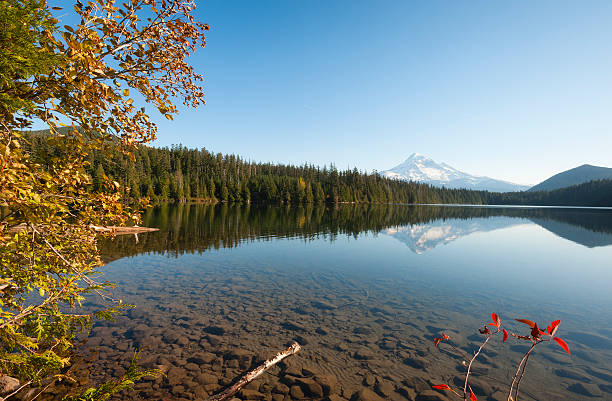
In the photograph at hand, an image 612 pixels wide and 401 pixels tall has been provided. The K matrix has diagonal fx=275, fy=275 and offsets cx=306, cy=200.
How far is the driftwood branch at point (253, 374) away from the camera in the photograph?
7.18 metres

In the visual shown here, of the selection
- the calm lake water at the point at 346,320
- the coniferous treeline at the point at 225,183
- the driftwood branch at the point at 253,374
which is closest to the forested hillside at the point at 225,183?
the coniferous treeline at the point at 225,183

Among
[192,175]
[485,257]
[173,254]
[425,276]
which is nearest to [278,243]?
[173,254]

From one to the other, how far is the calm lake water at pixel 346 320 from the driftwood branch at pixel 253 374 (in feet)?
0.98

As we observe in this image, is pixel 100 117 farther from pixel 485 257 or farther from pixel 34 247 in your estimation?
pixel 485 257

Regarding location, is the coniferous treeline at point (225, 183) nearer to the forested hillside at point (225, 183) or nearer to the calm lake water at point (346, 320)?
the forested hillside at point (225, 183)

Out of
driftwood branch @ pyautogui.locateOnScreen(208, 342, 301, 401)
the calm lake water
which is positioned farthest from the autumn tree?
the calm lake water

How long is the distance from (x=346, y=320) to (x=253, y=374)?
567cm

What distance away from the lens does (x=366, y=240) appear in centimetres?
3650

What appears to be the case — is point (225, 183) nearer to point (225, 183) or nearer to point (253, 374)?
point (225, 183)

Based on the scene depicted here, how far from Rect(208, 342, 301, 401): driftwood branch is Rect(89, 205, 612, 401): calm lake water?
0.30 m

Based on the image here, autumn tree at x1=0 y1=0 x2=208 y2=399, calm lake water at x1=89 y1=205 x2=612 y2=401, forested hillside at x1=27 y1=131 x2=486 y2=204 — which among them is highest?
forested hillside at x1=27 y1=131 x2=486 y2=204

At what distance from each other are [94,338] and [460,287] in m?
19.7

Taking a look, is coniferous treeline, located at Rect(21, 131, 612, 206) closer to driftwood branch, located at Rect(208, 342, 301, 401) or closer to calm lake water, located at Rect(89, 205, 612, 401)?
calm lake water, located at Rect(89, 205, 612, 401)

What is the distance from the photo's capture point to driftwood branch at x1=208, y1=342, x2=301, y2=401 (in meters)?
7.18
